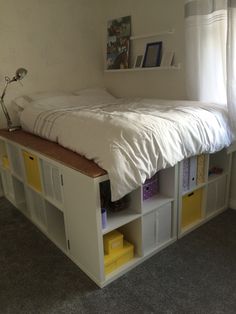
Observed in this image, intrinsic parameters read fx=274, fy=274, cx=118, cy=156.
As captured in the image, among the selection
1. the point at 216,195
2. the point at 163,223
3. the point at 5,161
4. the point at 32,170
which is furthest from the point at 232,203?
the point at 5,161

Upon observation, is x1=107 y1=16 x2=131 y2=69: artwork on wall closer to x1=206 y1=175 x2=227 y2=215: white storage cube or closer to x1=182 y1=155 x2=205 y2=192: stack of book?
x1=182 y1=155 x2=205 y2=192: stack of book

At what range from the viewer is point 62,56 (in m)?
2.89

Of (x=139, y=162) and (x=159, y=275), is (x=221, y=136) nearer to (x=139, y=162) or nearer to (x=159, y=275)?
(x=139, y=162)

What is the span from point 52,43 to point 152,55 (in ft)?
3.39

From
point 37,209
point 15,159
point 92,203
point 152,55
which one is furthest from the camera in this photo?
point 152,55

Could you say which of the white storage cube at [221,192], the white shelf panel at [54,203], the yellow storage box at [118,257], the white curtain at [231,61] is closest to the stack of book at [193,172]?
the white storage cube at [221,192]

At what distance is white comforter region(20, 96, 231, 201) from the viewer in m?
1.44

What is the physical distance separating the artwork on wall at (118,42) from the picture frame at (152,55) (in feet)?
0.87

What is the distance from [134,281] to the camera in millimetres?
1618

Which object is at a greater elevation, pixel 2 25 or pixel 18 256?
pixel 2 25

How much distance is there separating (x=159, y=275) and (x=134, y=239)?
0.88 feet

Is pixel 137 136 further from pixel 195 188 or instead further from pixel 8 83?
pixel 8 83

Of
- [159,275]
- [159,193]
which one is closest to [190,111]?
[159,193]

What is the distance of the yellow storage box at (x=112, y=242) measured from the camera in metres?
1.67
